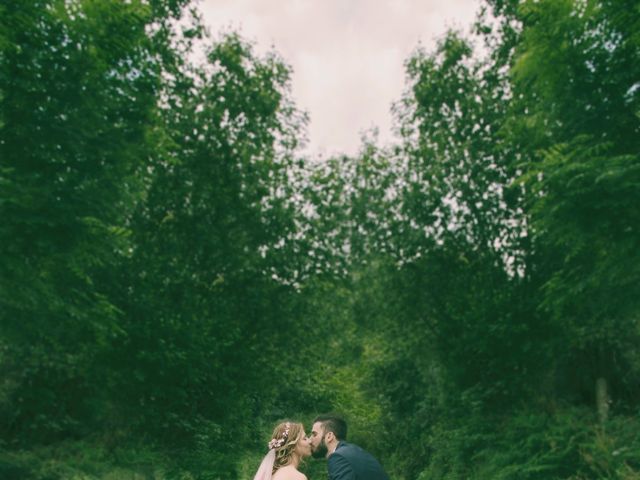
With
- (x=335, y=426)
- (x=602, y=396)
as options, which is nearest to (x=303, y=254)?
(x=602, y=396)

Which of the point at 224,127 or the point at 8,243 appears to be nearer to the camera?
the point at 8,243

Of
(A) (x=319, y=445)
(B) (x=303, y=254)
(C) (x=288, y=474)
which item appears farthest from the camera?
(B) (x=303, y=254)

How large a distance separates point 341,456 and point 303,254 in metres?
19.4

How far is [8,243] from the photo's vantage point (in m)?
11.9

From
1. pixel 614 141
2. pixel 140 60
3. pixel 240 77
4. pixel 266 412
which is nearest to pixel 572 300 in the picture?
pixel 614 141

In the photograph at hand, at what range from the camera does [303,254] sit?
25.6m

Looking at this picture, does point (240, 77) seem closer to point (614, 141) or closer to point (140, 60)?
point (140, 60)

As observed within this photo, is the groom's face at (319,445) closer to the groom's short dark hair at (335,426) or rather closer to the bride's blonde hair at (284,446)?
the groom's short dark hair at (335,426)

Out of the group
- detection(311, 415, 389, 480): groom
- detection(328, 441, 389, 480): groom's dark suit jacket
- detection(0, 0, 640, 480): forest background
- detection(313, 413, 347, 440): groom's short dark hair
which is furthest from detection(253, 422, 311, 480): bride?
detection(0, 0, 640, 480): forest background

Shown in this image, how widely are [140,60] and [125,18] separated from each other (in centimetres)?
115

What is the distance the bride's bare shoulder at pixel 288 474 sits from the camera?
641cm

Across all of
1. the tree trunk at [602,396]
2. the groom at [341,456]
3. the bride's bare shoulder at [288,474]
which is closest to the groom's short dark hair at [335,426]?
the groom at [341,456]

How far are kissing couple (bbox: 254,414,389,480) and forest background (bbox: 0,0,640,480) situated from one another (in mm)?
6498

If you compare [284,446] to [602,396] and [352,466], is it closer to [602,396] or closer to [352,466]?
[352,466]
